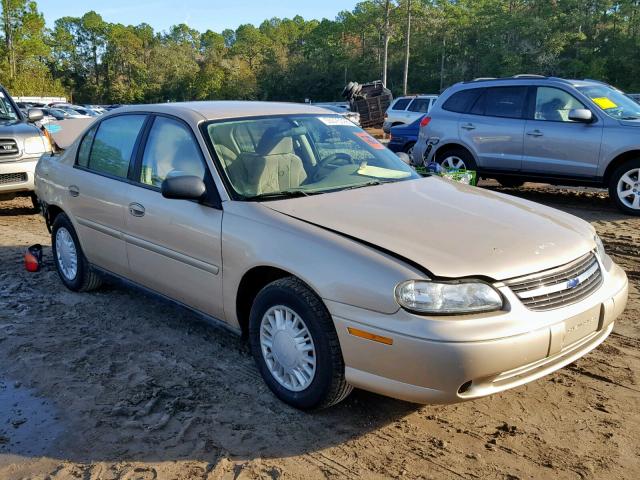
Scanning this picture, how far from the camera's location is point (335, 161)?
4.28 meters

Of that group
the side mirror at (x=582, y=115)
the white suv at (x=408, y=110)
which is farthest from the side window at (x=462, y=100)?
the white suv at (x=408, y=110)

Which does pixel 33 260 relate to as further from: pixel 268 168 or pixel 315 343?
pixel 315 343

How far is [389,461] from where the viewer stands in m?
2.93

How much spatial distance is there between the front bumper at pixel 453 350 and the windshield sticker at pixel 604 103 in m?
6.27

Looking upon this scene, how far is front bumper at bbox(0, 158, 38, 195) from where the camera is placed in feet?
28.1

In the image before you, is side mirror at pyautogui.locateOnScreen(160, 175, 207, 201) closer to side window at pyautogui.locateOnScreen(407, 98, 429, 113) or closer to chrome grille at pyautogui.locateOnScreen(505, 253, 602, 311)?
chrome grille at pyautogui.locateOnScreen(505, 253, 602, 311)

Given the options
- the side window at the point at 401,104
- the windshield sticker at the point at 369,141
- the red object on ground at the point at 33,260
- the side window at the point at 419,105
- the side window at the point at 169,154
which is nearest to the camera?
the side window at the point at 169,154

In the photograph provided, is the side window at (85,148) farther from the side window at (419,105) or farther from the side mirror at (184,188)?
the side window at (419,105)

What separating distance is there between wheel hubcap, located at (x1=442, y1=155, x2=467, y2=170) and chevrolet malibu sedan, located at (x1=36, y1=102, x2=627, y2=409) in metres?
5.44

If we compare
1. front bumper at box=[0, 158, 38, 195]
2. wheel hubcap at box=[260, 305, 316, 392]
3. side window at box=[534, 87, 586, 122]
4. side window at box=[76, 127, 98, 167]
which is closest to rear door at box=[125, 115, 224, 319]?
wheel hubcap at box=[260, 305, 316, 392]

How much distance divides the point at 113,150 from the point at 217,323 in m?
1.78

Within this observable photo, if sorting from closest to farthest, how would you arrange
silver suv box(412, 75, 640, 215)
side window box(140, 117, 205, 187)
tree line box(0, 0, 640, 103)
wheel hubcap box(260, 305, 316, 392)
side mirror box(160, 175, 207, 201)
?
wheel hubcap box(260, 305, 316, 392), side mirror box(160, 175, 207, 201), side window box(140, 117, 205, 187), silver suv box(412, 75, 640, 215), tree line box(0, 0, 640, 103)

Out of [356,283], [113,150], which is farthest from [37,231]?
[356,283]

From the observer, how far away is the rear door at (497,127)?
9.11 meters
